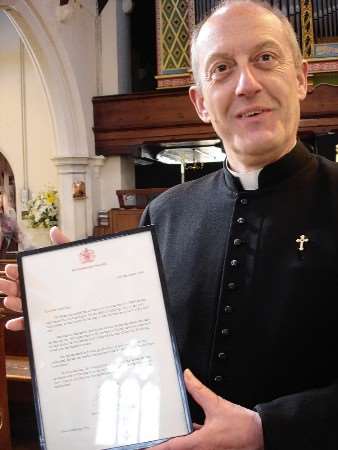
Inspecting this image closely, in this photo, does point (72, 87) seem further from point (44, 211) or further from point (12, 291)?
point (12, 291)

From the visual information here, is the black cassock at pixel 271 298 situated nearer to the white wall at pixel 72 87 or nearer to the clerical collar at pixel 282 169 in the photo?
the clerical collar at pixel 282 169

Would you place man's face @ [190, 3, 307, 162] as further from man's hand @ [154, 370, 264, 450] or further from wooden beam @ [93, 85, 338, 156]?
wooden beam @ [93, 85, 338, 156]

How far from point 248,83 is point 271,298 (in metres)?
0.55

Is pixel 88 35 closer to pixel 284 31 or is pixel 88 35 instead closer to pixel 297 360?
pixel 284 31

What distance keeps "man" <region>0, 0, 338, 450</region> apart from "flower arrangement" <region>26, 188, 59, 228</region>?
5.19 meters

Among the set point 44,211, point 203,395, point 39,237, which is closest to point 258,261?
point 203,395

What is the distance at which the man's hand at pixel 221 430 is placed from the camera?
1.00 m

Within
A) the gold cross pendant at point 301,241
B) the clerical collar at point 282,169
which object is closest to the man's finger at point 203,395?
the gold cross pendant at point 301,241

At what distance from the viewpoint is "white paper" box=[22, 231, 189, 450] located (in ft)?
3.45

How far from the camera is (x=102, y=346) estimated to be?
110 centimetres

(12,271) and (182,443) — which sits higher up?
(12,271)

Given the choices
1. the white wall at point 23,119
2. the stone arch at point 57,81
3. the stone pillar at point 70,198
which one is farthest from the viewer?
the white wall at point 23,119

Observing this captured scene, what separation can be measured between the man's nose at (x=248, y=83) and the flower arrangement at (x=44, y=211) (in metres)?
5.44

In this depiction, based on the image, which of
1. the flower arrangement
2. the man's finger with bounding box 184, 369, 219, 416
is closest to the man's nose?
the man's finger with bounding box 184, 369, 219, 416
